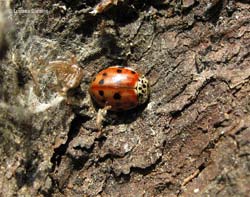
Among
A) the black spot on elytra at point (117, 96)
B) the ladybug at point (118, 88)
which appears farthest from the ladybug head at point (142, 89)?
the black spot on elytra at point (117, 96)

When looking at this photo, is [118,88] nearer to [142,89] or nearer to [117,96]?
[117,96]

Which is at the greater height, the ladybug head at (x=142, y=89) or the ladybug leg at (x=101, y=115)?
the ladybug head at (x=142, y=89)

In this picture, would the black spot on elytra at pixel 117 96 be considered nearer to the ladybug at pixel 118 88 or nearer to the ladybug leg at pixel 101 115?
the ladybug at pixel 118 88

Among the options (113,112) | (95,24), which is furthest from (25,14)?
(113,112)

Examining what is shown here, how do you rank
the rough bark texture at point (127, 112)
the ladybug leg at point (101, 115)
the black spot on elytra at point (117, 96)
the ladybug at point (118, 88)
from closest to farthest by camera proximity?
the rough bark texture at point (127, 112)
the ladybug leg at point (101, 115)
the ladybug at point (118, 88)
the black spot on elytra at point (117, 96)

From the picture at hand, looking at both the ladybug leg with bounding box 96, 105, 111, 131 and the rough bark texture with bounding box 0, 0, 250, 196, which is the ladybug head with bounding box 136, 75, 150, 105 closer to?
the rough bark texture with bounding box 0, 0, 250, 196
